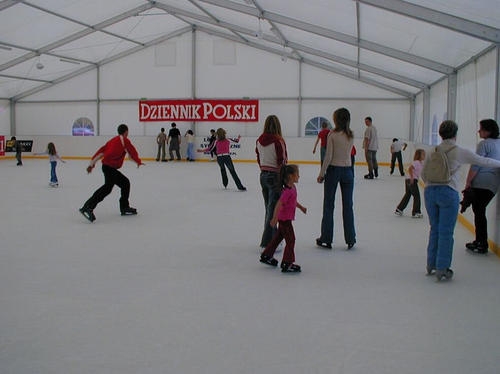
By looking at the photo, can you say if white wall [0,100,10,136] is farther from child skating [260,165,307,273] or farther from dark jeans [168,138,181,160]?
child skating [260,165,307,273]

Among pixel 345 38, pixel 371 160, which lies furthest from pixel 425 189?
pixel 371 160

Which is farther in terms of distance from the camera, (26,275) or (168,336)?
(26,275)

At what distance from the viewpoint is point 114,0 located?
17.8 meters

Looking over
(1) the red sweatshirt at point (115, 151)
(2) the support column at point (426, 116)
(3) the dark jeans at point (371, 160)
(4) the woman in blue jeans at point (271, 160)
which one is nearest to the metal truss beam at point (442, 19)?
(4) the woman in blue jeans at point (271, 160)

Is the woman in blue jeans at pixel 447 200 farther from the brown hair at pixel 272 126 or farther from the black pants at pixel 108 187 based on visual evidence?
the black pants at pixel 108 187

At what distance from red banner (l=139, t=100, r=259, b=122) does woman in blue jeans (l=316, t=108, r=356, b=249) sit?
1717 centimetres

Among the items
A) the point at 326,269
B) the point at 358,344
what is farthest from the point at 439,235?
the point at 358,344

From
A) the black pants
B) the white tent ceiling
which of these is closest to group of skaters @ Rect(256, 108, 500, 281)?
the white tent ceiling

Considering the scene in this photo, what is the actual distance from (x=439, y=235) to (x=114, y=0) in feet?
52.2

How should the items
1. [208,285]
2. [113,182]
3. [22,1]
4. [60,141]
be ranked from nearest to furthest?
[208,285]
[113,182]
[22,1]
[60,141]

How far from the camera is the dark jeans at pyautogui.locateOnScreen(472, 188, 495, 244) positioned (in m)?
5.46

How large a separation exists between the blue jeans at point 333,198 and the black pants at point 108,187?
328 cm

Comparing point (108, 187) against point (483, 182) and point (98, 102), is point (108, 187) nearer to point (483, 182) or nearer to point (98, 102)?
point (483, 182)

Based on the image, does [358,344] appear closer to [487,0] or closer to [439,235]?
[439,235]
